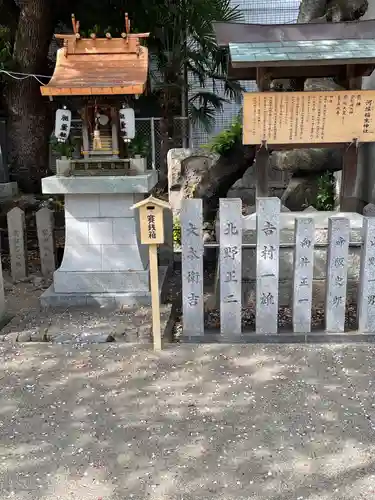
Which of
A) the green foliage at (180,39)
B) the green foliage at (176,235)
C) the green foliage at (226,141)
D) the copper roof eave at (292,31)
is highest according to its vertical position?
the green foliage at (180,39)

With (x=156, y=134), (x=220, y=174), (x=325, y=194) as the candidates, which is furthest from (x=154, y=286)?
(x=156, y=134)

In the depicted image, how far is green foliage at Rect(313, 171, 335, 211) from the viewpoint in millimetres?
8773

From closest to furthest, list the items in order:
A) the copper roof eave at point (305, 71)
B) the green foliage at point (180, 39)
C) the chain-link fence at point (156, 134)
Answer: the copper roof eave at point (305, 71) → the green foliage at point (180, 39) → the chain-link fence at point (156, 134)

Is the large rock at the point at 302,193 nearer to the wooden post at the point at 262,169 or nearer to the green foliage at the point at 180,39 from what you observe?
the green foliage at the point at 180,39

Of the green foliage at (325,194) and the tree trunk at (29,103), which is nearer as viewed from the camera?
the tree trunk at (29,103)

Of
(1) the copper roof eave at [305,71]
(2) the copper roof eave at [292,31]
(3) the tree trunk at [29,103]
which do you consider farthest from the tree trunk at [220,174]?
(3) the tree trunk at [29,103]

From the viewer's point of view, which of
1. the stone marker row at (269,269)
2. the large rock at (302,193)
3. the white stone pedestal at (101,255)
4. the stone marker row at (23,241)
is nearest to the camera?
the stone marker row at (269,269)

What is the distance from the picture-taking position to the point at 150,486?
8.05ft

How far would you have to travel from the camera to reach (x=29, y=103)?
27.7 feet

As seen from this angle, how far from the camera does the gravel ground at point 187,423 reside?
97.3 inches

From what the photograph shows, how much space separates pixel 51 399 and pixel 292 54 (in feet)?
14.2

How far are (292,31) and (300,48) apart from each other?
0.53 metres

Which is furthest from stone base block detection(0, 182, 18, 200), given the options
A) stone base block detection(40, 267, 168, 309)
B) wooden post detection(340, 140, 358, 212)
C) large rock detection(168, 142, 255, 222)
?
wooden post detection(340, 140, 358, 212)

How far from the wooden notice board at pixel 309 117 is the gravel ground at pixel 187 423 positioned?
2584 mm
